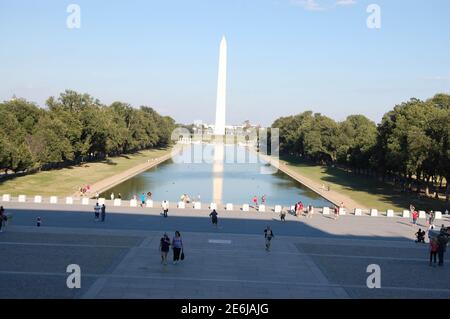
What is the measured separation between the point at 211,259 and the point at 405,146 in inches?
1524

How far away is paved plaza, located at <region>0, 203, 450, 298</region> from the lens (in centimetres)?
1636

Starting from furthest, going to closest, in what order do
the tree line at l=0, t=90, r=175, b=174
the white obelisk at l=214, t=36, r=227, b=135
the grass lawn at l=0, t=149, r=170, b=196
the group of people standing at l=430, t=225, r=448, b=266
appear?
the white obelisk at l=214, t=36, r=227, b=135, the tree line at l=0, t=90, r=175, b=174, the grass lawn at l=0, t=149, r=170, b=196, the group of people standing at l=430, t=225, r=448, b=266

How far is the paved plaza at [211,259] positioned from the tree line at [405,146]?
60.6 ft

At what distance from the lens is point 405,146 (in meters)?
53.8

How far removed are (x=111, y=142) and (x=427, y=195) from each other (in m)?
51.1

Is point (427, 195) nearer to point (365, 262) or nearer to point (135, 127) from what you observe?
Result: point (365, 262)

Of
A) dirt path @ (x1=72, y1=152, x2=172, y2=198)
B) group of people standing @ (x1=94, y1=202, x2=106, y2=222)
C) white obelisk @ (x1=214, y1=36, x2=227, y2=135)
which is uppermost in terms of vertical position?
white obelisk @ (x1=214, y1=36, x2=227, y2=135)

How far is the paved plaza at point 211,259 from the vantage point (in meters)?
16.4

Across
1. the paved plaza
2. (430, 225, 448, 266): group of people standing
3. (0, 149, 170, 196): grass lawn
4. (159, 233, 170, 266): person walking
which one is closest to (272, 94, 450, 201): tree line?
the paved plaza

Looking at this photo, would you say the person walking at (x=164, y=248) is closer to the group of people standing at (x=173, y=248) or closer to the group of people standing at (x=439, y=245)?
the group of people standing at (x=173, y=248)

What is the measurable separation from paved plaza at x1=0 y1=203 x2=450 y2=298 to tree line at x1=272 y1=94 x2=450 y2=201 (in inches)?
727

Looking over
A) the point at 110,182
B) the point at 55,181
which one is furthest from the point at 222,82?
the point at 55,181

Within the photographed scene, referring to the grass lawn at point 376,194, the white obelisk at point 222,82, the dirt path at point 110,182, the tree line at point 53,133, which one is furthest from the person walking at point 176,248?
the white obelisk at point 222,82

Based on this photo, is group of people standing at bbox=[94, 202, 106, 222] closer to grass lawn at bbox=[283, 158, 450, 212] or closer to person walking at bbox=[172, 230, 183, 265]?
person walking at bbox=[172, 230, 183, 265]
